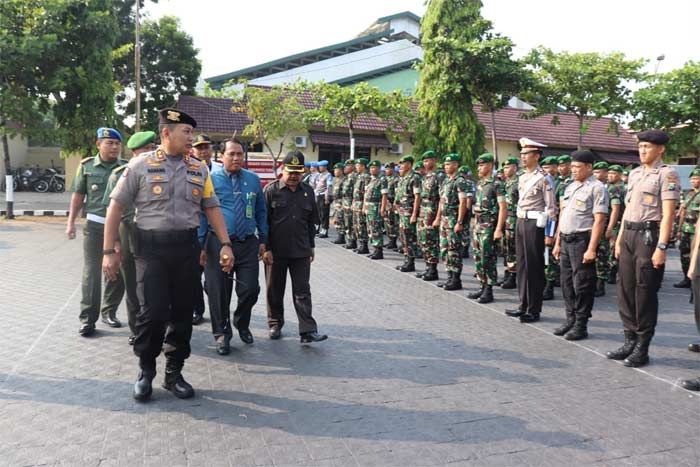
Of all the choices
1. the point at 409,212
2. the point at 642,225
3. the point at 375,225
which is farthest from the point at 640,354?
the point at 375,225

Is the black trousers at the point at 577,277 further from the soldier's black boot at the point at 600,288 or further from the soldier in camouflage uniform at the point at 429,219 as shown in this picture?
the soldier in camouflage uniform at the point at 429,219

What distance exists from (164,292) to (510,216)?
5.55 m

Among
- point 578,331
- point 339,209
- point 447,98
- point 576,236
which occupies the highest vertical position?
point 447,98

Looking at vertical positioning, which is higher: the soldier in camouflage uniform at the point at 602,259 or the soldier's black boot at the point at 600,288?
the soldier in camouflage uniform at the point at 602,259

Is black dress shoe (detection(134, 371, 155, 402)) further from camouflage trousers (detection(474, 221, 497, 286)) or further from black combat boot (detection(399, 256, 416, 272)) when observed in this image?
black combat boot (detection(399, 256, 416, 272))

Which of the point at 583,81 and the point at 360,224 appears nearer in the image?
the point at 360,224

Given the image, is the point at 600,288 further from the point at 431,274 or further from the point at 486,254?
the point at 431,274

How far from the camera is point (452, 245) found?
8148 millimetres

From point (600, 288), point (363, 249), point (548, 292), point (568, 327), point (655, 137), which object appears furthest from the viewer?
point (363, 249)

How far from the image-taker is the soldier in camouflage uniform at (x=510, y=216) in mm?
8023

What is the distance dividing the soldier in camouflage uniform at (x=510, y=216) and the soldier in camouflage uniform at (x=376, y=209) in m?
3.03

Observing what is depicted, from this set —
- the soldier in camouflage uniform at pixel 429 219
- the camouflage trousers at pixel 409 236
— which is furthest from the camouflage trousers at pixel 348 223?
the soldier in camouflage uniform at pixel 429 219

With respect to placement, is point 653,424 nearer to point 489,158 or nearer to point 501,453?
point 501,453

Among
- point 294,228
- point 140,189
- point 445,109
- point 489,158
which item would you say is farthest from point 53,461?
point 445,109
